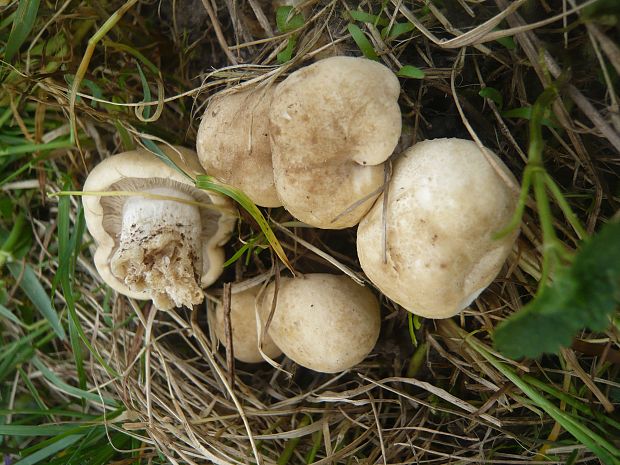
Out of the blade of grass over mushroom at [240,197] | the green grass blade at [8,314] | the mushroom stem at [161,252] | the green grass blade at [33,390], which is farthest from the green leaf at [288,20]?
the green grass blade at [33,390]

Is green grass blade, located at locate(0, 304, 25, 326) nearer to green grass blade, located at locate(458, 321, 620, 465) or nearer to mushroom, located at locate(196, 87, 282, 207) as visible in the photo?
mushroom, located at locate(196, 87, 282, 207)

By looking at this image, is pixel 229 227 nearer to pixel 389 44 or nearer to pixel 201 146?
pixel 201 146

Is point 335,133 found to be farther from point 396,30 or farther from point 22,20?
point 22,20

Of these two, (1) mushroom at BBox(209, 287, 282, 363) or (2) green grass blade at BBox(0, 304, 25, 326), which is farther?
(2) green grass blade at BBox(0, 304, 25, 326)

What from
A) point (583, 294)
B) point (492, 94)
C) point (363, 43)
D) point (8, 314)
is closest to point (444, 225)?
point (583, 294)

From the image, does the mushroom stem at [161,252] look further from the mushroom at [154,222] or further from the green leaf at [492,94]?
the green leaf at [492,94]

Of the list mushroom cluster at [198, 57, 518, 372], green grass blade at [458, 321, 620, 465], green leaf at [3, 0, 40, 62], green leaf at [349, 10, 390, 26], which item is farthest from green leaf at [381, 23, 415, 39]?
green leaf at [3, 0, 40, 62]

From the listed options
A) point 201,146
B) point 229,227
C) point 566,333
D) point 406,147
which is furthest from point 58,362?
point 566,333
